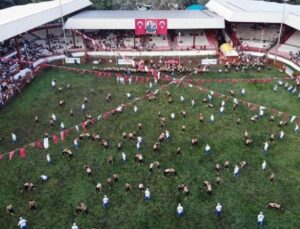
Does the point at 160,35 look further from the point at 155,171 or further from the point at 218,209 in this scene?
the point at 218,209

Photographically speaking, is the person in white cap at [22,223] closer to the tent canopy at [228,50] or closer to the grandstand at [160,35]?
the grandstand at [160,35]

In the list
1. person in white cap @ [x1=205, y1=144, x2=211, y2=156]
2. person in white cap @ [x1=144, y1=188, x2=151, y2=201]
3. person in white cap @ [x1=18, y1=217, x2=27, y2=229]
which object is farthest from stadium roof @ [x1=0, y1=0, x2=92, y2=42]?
person in white cap @ [x1=144, y1=188, x2=151, y2=201]

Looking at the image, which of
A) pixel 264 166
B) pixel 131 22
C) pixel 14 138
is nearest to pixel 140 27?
pixel 131 22

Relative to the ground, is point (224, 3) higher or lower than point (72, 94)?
higher

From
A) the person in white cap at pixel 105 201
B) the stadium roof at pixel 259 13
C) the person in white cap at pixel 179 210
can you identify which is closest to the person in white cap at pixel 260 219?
the person in white cap at pixel 179 210

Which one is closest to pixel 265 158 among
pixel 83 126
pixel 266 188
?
pixel 266 188

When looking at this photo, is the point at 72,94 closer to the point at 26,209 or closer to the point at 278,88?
the point at 26,209
